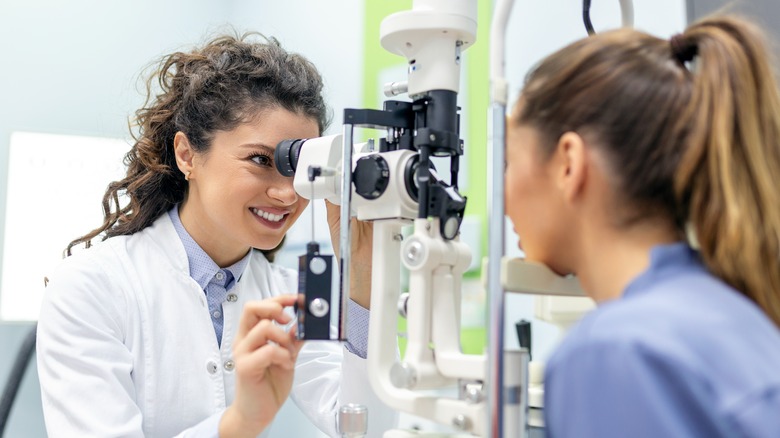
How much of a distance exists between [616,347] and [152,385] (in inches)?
42.2

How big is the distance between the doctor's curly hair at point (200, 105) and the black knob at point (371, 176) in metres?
0.58

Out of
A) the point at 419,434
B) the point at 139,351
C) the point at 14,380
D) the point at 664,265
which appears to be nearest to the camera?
the point at 664,265

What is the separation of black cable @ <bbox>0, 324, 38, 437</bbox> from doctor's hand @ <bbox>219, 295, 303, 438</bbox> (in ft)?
5.49

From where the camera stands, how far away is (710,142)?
759mm

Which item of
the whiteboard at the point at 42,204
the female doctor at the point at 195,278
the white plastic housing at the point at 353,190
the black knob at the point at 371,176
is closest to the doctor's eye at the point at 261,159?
the female doctor at the point at 195,278

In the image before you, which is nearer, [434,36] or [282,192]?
[434,36]

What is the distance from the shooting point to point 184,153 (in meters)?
1.67

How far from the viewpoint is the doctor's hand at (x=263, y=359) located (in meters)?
1.08

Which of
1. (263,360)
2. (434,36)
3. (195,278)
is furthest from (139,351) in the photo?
(434,36)

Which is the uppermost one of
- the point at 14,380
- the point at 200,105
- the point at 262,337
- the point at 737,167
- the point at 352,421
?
the point at 200,105

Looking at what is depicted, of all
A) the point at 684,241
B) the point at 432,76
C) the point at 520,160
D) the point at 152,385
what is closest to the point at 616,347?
the point at 684,241

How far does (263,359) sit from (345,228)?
23cm

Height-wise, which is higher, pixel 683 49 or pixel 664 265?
pixel 683 49

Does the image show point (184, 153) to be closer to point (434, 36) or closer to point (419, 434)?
point (434, 36)
